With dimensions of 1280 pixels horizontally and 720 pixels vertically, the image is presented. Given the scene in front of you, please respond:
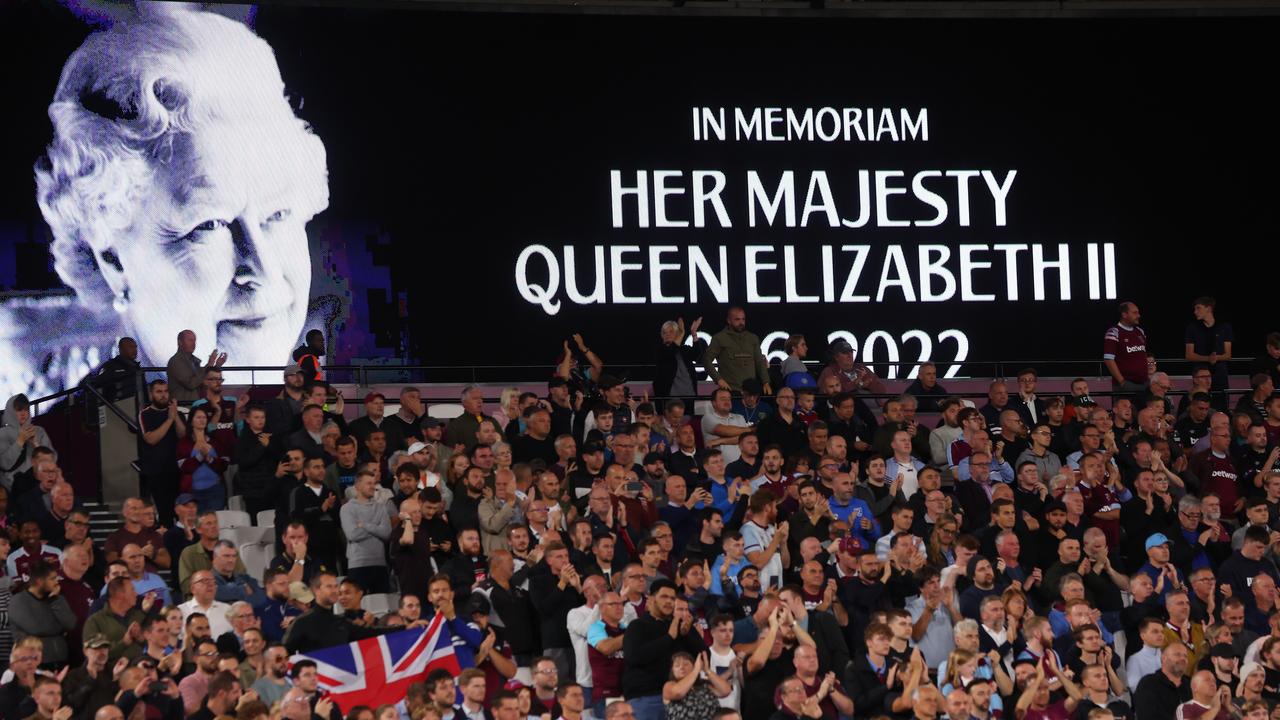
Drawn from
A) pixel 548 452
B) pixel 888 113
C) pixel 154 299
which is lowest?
pixel 548 452

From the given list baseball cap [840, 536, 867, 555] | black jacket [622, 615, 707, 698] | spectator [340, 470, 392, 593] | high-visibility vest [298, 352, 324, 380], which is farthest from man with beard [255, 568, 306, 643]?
high-visibility vest [298, 352, 324, 380]

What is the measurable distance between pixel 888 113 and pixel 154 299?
6.76 m

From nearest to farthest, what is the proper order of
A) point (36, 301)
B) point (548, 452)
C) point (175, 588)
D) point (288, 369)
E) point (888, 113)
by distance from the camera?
point (175, 588), point (548, 452), point (288, 369), point (36, 301), point (888, 113)

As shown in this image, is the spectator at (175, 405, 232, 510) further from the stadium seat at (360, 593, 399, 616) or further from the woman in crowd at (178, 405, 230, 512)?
the stadium seat at (360, 593, 399, 616)

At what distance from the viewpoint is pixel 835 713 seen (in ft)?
39.6

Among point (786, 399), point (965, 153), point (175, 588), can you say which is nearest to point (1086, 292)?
point (965, 153)

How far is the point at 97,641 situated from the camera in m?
11.6

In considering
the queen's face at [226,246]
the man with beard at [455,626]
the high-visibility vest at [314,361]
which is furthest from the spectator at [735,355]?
the man with beard at [455,626]

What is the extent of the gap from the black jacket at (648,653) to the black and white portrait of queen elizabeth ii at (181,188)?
22.6 ft

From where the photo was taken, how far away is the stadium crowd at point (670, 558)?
11.9 m

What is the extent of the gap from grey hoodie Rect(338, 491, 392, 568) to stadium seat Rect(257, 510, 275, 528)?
0.98 meters

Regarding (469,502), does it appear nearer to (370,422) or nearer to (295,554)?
(295,554)

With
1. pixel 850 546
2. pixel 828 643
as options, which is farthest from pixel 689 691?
pixel 850 546

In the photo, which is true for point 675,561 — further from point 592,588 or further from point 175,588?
point 175,588
